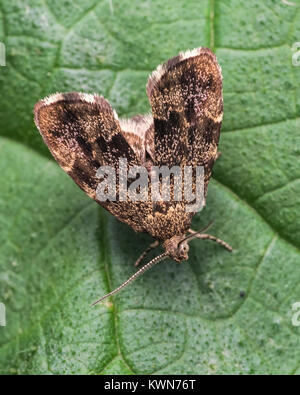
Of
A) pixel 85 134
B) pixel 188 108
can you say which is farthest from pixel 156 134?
pixel 85 134

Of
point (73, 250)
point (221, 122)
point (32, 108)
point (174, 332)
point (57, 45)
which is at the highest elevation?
point (57, 45)

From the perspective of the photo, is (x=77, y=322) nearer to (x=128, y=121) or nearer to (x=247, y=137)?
(x=128, y=121)

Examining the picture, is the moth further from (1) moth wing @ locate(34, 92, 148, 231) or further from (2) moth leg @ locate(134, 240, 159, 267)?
(2) moth leg @ locate(134, 240, 159, 267)

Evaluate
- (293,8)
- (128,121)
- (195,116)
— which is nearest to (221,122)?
(195,116)

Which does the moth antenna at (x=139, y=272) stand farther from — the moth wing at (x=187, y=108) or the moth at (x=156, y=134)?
the moth wing at (x=187, y=108)

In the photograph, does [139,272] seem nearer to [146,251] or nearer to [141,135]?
[146,251]

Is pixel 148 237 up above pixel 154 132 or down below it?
below
